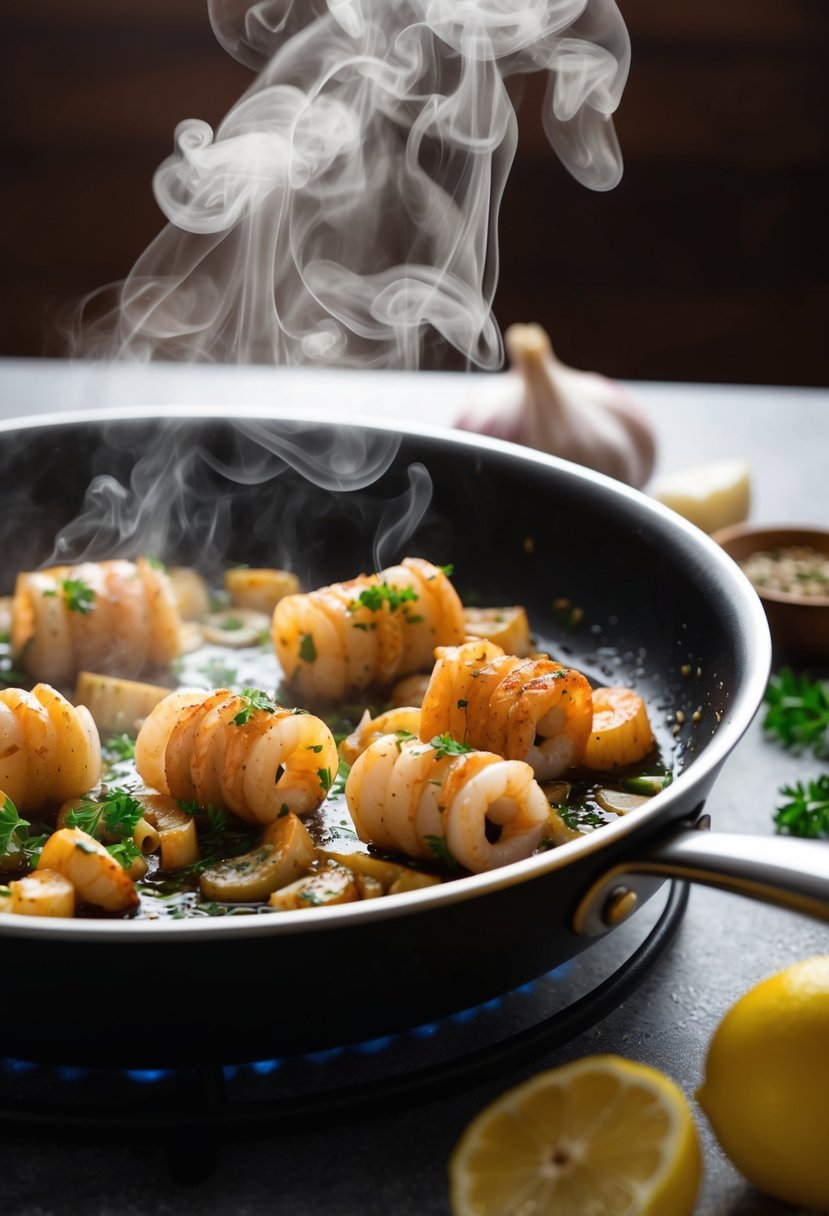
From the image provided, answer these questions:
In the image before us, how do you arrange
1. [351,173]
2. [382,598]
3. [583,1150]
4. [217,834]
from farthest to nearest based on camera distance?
[351,173] < [382,598] < [217,834] < [583,1150]

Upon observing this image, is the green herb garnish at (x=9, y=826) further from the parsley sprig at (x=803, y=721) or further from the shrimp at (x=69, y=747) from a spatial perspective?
the parsley sprig at (x=803, y=721)

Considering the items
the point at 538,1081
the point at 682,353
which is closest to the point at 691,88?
the point at 682,353

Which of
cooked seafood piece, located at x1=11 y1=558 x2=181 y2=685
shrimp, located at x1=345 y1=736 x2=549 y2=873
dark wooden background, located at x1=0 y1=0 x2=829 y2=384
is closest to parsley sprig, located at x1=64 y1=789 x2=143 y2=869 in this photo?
shrimp, located at x1=345 y1=736 x2=549 y2=873

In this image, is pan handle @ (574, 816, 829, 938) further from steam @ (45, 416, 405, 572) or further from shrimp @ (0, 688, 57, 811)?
steam @ (45, 416, 405, 572)

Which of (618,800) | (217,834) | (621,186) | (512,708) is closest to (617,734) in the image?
(618,800)

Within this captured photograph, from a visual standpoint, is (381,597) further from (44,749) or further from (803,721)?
(803,721)

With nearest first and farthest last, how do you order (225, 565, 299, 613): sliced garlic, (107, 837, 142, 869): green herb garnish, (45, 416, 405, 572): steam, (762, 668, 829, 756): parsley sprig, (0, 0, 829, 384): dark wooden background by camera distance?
(107, 837, 142, 869): green herb garnish < (762, 668, 829, 756): parsley sprig < (225, 565, 299, 613): sliced garlic < (45, 416, 405, 572): steam < (0, 0, 829, 384): dark wooden background
